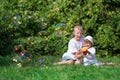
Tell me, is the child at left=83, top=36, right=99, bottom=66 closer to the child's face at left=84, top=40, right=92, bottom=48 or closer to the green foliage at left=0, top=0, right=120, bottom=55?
the child's face at left=84, top=40, right=92, bottom=48

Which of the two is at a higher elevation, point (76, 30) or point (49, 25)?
point (49, 25)

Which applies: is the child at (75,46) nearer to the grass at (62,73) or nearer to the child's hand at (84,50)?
the child's hand at (84,50)

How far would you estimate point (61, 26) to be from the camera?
12672 mm

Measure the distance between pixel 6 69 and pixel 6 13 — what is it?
4.60 metres

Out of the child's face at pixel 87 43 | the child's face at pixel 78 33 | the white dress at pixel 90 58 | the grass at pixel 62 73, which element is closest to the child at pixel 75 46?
the child's face at pixel 78 33

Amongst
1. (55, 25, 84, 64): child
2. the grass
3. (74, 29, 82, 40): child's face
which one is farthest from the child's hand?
the grass

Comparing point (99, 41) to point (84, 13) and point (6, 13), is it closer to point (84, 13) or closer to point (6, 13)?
point (84, 13)

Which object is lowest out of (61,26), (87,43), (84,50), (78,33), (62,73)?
(62,73)

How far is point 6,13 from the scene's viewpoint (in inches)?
502

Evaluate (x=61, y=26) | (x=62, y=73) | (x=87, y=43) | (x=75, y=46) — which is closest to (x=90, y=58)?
(x=87, y=43)

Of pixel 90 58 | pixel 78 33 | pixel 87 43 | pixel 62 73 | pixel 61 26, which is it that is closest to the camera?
pixel 62 73

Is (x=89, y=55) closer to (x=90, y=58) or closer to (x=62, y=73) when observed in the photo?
(x=90, y=58)

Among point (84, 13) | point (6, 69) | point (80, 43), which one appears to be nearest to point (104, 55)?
point (84, 13)

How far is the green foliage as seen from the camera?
1222 cm
